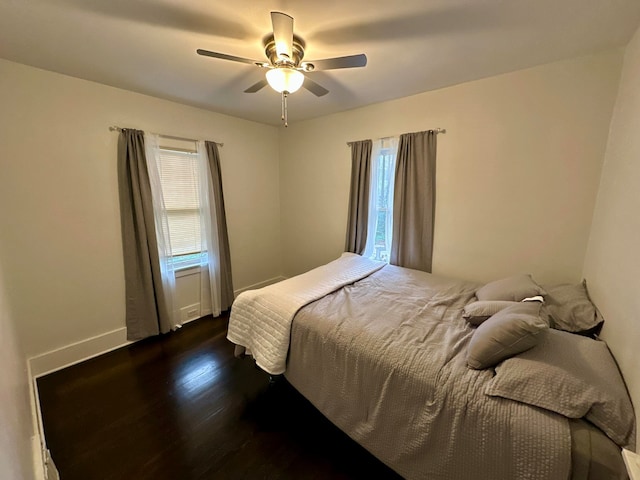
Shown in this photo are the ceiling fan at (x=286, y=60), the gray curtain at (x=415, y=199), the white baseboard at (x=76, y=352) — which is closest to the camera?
the ceiling fan at (x=286, y=60)

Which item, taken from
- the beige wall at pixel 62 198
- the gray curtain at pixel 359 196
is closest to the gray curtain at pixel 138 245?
the beige wall at pixel 62 198

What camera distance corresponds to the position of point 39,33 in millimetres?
1531

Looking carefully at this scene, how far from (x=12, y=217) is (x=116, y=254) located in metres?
0.71

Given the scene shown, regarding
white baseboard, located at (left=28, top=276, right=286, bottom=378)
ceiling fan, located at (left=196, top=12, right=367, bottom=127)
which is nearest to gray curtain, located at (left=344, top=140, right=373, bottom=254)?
ceiling fan, located at (left=196, top=12, right=367, bottom=127)

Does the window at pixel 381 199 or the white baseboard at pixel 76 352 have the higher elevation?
the window at pixel 381 199

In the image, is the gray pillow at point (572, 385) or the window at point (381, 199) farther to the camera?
the window at point (381, 199)

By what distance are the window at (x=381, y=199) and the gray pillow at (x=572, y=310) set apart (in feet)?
5.00

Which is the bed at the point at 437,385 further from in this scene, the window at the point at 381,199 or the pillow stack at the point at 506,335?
the window at the point at 381,199

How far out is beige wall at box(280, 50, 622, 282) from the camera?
191 cm

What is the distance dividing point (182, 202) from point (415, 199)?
8.43ft

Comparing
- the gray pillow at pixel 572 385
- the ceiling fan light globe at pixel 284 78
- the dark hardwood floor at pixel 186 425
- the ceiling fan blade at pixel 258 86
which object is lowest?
the dark hardwood floor at pixel 186 425

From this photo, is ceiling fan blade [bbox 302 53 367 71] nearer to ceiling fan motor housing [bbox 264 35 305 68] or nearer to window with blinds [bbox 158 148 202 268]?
ceiling fan motor housing [bbox 264 35 305 68]

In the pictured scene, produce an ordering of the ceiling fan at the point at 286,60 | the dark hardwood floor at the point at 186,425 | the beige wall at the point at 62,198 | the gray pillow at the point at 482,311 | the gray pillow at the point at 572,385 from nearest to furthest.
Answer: the gray pillow at the point at 572,385, the ceiling fan at the point at 286,60, the dark hardwood floor at the point at 186,425, the gray pillow at the point at 482,311, the beige wall at the point at 62,198

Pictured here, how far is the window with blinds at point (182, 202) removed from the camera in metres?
2.75
